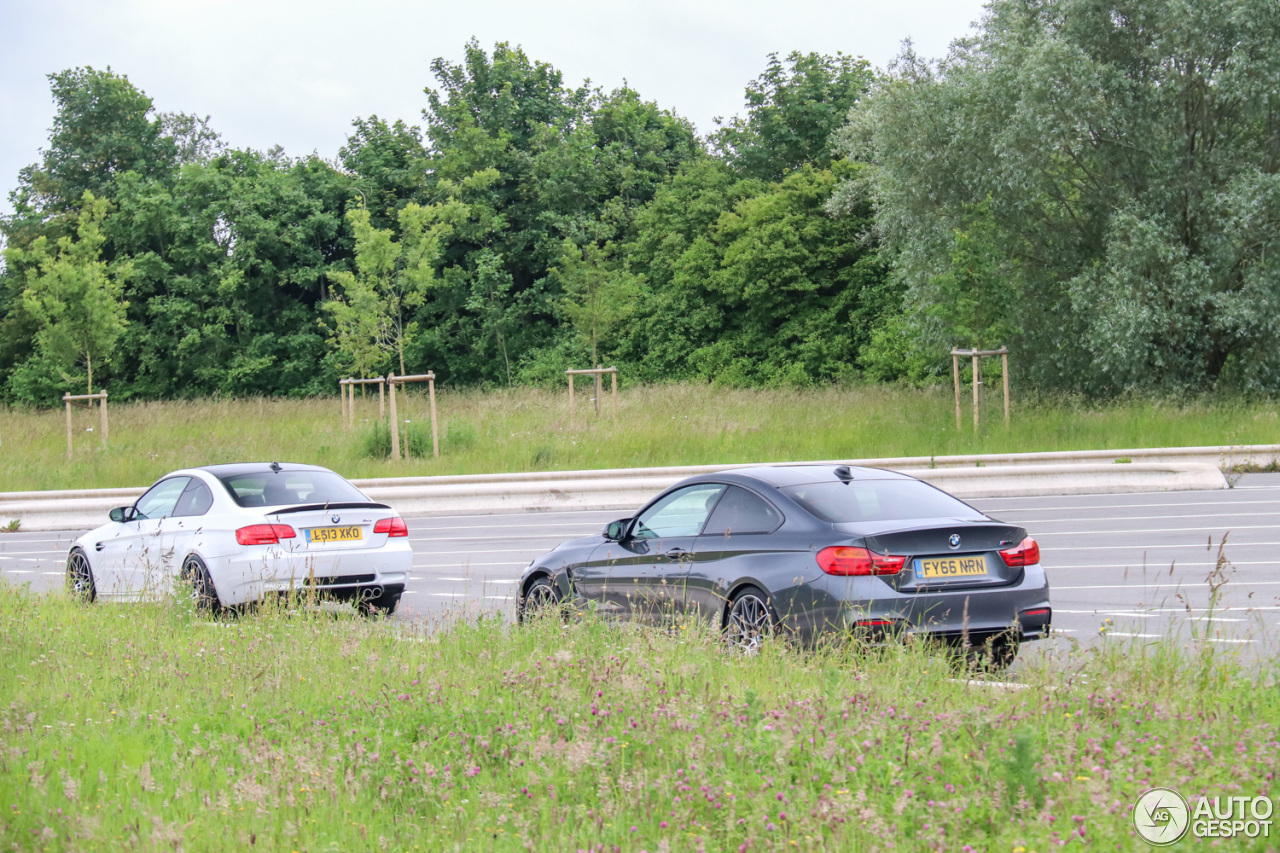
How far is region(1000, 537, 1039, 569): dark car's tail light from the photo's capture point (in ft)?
24.2

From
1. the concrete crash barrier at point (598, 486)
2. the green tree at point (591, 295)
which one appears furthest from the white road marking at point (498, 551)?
the green tree at point (591, 295)

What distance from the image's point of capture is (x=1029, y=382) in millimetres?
33438

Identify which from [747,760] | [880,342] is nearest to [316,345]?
[880,342]

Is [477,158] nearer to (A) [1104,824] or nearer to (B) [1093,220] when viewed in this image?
(B) [1093,220]

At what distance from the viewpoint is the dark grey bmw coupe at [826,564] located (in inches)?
277

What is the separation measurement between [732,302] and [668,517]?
42.8 metres

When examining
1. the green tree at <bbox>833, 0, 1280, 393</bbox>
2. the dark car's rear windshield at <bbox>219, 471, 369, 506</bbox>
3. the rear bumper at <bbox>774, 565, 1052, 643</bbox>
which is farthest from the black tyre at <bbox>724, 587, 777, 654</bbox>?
the green tree at <bbox>833, 0, 1280, 393</bbox>

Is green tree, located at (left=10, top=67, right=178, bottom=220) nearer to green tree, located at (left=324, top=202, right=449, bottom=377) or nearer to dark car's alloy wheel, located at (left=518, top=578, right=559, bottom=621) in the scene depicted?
green tree, located at (left=324, top=202, right=449, bottom=377)

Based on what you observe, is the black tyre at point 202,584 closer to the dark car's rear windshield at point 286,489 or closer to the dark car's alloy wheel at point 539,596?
the dark car's rear windshield at point 286,489

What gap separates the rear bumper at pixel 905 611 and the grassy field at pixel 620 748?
346 millimetres

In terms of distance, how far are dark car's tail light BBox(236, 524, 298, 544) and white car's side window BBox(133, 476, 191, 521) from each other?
168 centimetres

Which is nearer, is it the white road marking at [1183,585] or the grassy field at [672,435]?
the white road marking at [1183,585]

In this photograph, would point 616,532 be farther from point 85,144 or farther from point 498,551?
point 85,144

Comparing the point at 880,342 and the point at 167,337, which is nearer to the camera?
the point at 880,342
